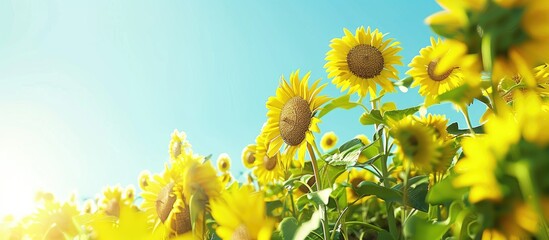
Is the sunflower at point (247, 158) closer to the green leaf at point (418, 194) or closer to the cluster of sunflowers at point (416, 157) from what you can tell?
the cluster of sunflowers at point (416, 157)

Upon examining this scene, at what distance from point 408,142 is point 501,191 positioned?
2.51 feet

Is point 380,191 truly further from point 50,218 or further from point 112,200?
point 112,200

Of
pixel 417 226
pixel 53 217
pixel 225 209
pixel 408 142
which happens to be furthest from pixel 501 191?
pixel 53 217

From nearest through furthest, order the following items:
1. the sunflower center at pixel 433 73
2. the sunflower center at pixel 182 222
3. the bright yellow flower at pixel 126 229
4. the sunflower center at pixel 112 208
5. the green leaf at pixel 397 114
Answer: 1. the bright yellow flower at pixel 126 229
2. the sunflower center at pixel 182 222
3. the green leaf at pixel 397 114
4. the sunflower center at pixel 433 73
5. the sunflower center at pixel 112 208

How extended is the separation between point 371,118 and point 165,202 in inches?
28.9

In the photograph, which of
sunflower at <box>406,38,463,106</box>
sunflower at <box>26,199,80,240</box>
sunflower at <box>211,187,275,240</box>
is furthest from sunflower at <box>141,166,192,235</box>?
sunflower at <box>406,38,463,106</box>

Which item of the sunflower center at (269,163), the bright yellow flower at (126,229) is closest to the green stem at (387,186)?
the sunflower center at (269,163)

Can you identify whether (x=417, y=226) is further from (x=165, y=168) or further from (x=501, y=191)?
(x=165, y=168)

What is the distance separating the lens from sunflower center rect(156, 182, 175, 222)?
5.73 ft

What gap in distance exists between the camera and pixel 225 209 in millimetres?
849

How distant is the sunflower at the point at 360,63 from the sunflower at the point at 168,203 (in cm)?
100

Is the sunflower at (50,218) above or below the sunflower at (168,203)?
above

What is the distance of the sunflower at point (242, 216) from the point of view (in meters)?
0.79

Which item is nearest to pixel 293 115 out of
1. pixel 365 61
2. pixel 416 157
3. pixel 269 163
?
pixel 416 157
